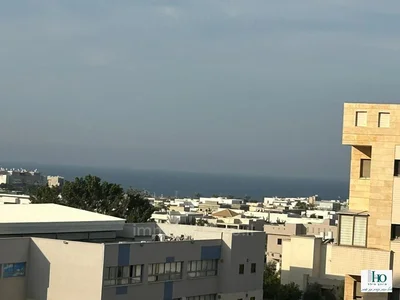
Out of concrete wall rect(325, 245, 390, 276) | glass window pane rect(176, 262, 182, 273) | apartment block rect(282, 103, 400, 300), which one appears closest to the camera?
concrete wall rect(325, 245, 390, 276)

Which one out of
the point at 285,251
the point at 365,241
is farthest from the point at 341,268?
the point at 285,251

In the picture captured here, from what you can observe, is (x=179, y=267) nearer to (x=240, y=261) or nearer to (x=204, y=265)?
(x=204, y=265)

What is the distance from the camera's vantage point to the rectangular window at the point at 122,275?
37.5 m

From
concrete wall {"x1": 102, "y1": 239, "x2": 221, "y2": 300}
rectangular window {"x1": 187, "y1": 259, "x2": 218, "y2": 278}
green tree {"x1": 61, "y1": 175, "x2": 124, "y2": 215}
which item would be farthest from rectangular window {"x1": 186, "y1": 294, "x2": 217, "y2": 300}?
green tree {"x1": 61, "y1": 175, "x2": 124, "y2": 215}

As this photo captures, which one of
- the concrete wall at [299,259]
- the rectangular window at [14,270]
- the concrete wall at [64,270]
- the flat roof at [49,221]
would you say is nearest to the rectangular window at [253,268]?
the flat roof at [49,221]

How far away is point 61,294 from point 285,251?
3859 centimetres

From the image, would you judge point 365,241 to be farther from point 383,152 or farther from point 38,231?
point 38,231

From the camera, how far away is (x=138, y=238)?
47.8 metres

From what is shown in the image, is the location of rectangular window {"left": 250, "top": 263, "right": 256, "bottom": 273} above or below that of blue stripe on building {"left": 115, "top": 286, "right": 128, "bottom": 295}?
above

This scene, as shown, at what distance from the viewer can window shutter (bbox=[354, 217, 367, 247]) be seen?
1052 inches

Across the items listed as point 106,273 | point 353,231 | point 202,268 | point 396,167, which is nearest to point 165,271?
point 202,268

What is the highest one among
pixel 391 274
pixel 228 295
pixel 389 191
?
pixel 389 191

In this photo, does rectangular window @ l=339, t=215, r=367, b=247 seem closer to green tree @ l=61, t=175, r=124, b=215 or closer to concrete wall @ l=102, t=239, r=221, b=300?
concrete wall @ l=102, t=239, r=221, b=300

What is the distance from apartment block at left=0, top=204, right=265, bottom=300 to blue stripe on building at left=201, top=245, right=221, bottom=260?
4 cm
